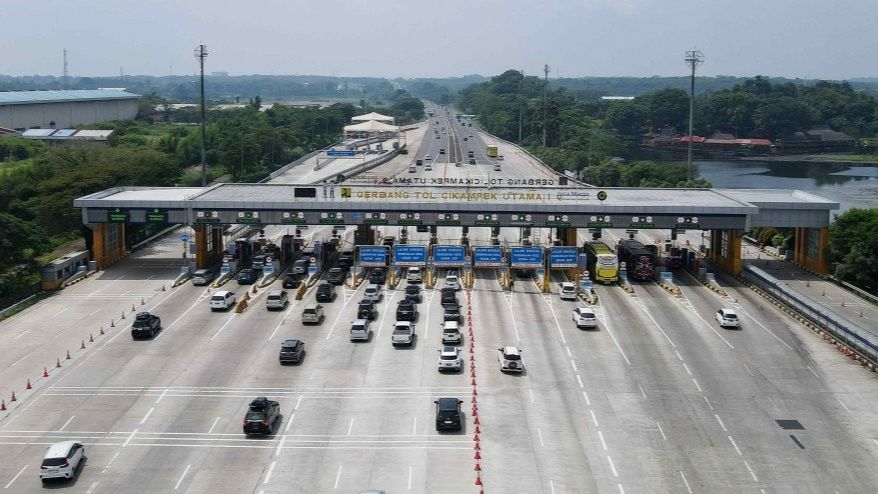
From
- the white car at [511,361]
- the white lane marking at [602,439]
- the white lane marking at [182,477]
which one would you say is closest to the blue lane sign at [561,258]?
the white car at [511,361]

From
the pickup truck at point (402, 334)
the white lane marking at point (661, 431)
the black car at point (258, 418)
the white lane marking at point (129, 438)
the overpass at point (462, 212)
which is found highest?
the overpass at point (462, 212)

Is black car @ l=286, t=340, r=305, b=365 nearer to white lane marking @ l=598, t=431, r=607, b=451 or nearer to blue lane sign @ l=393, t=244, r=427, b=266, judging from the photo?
white lane marking @ l=598, t=431, r=607, b=451

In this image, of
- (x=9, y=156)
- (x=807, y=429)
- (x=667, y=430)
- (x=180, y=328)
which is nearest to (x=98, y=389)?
(x=180, y=328)

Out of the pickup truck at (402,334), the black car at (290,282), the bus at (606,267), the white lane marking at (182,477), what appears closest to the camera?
the white lane marking at (182,477)

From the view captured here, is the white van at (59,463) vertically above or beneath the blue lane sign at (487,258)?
beneath

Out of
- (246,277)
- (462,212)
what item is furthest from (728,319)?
(246,277)

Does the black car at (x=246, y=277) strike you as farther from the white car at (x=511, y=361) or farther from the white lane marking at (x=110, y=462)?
the white lane marking at (x=110, y=462)

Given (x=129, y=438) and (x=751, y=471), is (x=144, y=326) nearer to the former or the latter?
(x=129, y=438)
